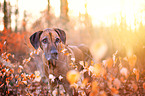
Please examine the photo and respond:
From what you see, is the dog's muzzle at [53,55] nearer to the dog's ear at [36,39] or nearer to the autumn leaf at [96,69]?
the dog's ear at [36,39]

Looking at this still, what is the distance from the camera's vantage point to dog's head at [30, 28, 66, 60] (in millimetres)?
3195

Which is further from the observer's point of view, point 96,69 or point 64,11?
point 64,11

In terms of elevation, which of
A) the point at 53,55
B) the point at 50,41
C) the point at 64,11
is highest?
the point at 64,11

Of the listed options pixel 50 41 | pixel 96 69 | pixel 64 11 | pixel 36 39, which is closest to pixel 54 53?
pixel 50 41

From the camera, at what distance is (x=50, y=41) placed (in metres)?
3.33

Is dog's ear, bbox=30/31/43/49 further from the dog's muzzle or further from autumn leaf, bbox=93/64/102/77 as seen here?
autumn leaf, bbox=93/64/102/77

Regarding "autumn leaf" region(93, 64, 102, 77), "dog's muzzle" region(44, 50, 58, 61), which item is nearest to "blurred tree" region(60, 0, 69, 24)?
"dog's muzzle" region(44, 50, 58, 61)

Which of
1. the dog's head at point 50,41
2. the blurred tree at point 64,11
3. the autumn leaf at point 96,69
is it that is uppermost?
the blurred tree at point 64,11

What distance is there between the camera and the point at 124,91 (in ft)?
14.2

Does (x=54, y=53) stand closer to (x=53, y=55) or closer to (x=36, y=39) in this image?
(x=53, y=55)

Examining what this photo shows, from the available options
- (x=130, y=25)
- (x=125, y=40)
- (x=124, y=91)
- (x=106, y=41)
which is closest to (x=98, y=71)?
(x=124, y=91)

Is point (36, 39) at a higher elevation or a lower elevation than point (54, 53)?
higher

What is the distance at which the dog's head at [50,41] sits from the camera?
3.20 meters

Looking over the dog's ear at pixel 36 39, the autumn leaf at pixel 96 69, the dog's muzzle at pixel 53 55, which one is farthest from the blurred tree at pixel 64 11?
the autumn leaf at pixel 96 69
